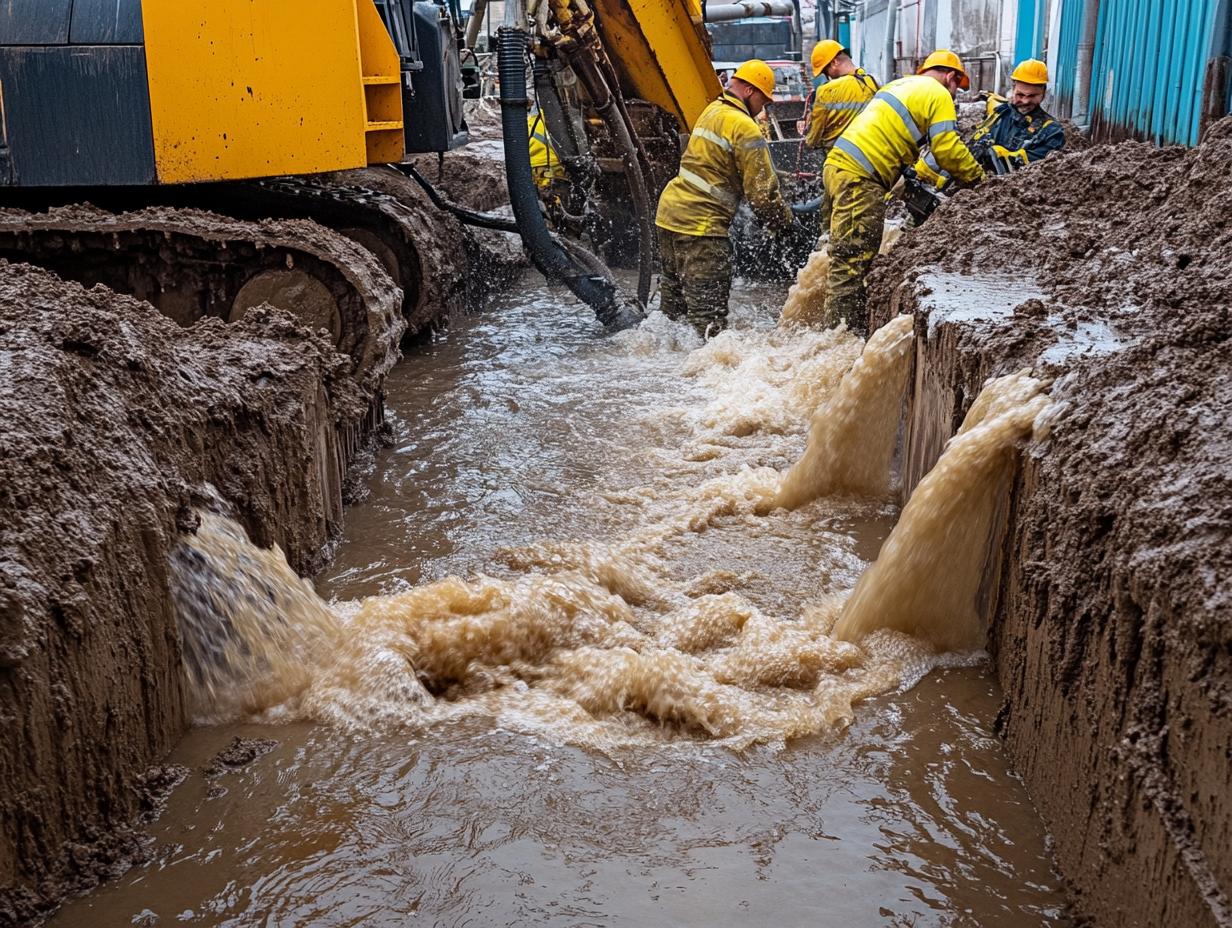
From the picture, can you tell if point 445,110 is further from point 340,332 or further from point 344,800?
point 344,800

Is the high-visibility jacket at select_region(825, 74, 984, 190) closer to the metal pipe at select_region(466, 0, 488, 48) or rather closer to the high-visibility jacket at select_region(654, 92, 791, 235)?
the high-visibility jacket at select_region(654, 92, 791, 235)

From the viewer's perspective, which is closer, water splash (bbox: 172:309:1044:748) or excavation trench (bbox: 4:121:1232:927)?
excavation trench (bbox: 4:121:1232:927)

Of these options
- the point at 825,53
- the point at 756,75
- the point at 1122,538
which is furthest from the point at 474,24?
the point at 1122,538

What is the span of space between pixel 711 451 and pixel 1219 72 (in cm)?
440

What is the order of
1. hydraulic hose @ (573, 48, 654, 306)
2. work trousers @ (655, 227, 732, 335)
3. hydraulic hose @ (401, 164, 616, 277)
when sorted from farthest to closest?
hydraulic hose @ (401, 164, 616, 277) < hydraulic hose @ (573, 48, 654, 306) < work trousers @ (655, 227, 732, 335)

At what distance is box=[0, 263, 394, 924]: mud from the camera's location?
9.42 ft

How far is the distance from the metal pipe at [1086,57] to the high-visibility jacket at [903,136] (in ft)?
14.6

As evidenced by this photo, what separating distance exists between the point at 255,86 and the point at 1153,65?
6874 mm

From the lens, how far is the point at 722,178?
30.4ft

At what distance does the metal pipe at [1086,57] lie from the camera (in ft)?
39.0

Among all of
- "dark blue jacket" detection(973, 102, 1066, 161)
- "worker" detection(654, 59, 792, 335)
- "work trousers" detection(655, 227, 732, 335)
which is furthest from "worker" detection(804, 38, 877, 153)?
"work trousers" detection(655, 227, 732, 335)

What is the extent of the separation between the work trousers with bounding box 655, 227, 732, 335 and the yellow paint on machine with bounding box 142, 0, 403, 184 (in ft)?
9.24

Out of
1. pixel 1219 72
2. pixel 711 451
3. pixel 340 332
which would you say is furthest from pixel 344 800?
pixel 1219 72

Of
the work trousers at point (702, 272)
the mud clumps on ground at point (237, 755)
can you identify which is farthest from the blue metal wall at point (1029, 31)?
the mud clumps on ground at point (237, 755)
